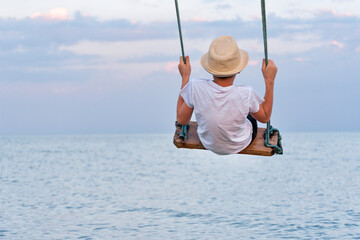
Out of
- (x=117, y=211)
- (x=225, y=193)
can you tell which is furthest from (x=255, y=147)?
(x=225, y=193)

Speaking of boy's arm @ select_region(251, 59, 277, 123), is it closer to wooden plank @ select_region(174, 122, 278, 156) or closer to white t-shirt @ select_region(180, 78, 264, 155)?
white t-shirt @ select_region(180, 78, 264, 155)

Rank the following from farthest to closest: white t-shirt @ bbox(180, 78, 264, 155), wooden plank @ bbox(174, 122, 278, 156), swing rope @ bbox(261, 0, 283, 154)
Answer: wooden plank @ bbox(174, 122, 278, 156)
white t-shirt @ bbox(180, 78, 264, 155)
swing rope @ bbox(261, 0, 283, 154)

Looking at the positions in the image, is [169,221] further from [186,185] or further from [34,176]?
[34,176]

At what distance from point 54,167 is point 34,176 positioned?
7567 millimetres

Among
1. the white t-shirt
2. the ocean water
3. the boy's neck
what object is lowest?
the ocean water

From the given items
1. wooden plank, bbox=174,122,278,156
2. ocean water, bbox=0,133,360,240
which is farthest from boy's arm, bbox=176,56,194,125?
ocean water, bbox=0,133,360,240

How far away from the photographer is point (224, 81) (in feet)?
17.1

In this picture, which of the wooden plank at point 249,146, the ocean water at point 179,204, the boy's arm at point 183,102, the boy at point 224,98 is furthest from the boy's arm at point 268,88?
the ocean water at point 179,204

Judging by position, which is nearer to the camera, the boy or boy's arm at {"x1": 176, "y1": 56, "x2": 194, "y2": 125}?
the boy

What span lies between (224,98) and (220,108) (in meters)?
0.10

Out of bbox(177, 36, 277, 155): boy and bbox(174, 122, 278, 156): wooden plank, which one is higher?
bbox(177, 36, 277, 155): boy

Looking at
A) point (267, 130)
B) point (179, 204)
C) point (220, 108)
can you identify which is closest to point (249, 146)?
point (267, 130)

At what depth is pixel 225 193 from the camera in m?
29.5

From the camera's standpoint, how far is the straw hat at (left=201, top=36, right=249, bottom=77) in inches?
201
